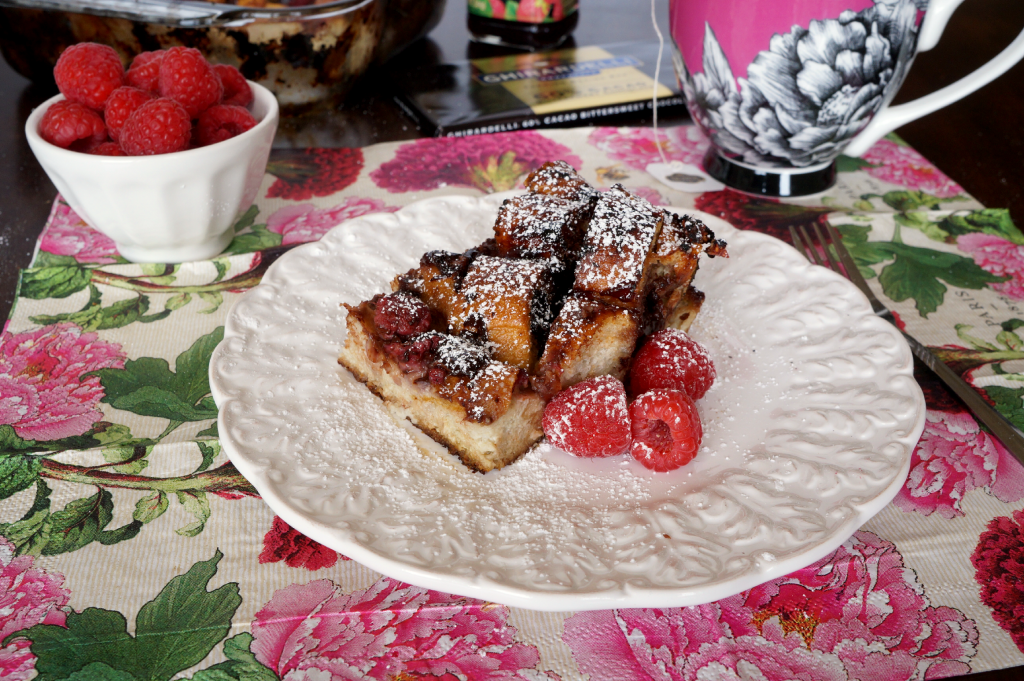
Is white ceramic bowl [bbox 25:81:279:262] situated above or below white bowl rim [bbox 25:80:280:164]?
below

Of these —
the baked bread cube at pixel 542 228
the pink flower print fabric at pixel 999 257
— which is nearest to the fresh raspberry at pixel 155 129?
the baked bread cube at pixel 542 228

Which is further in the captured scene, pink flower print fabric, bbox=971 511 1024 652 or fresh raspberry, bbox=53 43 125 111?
fresh raspberry, bbox=53 43 125 111

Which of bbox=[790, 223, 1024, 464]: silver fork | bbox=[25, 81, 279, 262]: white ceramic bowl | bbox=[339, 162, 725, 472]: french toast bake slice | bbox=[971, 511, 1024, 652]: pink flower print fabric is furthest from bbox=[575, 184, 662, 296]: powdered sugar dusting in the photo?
bbox=[25, 81, 279, 262]: white ceramic bowl

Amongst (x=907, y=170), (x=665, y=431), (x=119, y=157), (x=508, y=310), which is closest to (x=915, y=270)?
(x=907, y=170)

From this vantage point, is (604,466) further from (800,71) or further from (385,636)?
(800,71)

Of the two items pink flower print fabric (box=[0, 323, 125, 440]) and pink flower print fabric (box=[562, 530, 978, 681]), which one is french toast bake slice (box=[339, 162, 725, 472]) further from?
pink flower print fabric (box=[0, 323, 125, 440])

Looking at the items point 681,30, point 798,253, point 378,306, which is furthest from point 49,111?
point 798,253
